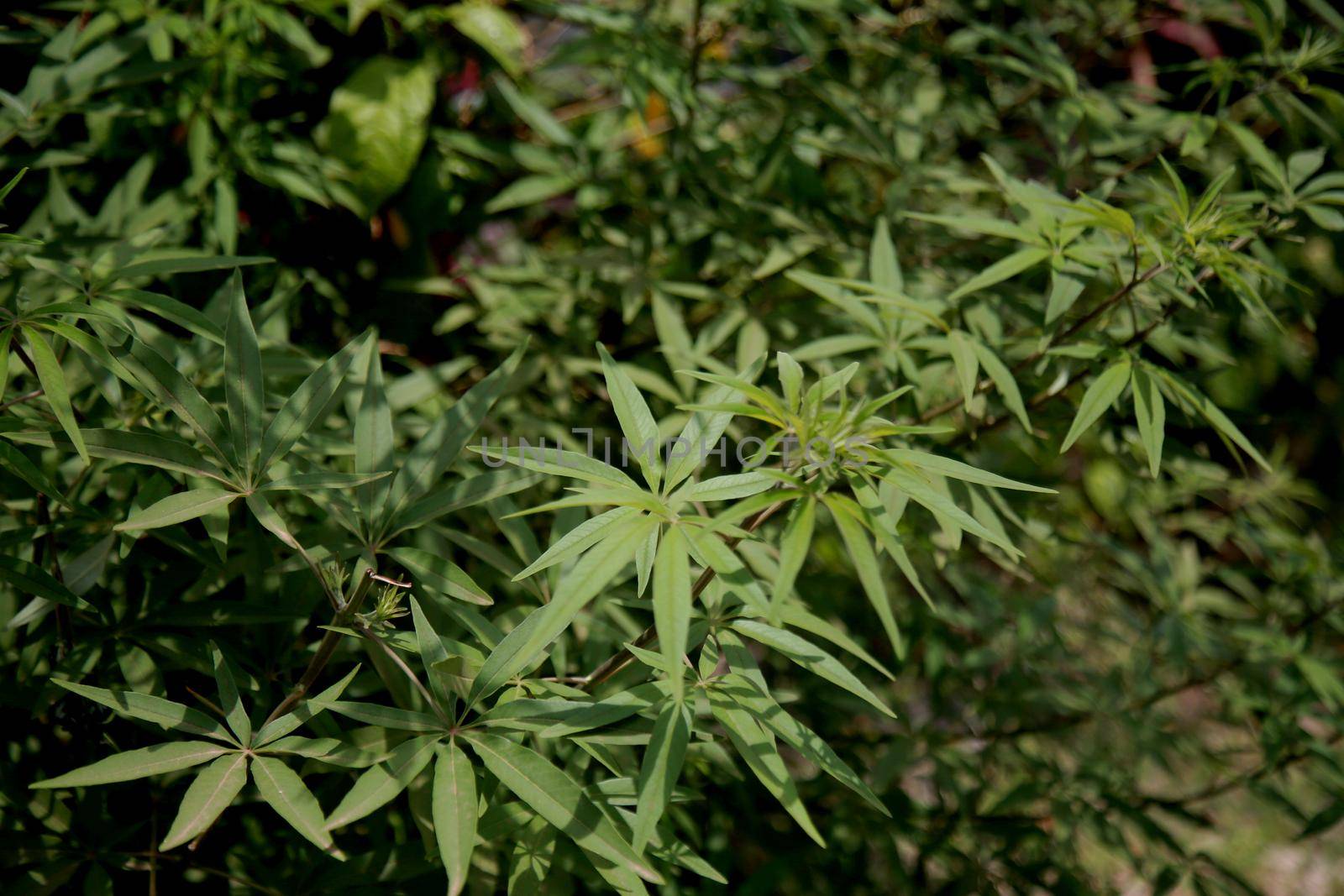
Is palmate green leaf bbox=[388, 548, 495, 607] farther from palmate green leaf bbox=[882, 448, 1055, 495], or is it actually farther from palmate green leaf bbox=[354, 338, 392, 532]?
palmate green leaf bbox=[882, 448, 1055, 495]

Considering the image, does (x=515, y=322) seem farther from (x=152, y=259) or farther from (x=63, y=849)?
(x=63, y=849)

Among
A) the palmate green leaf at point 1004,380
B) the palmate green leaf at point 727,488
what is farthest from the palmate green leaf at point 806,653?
the palmate green leaf at point 1004,380

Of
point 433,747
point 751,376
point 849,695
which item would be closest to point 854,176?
point 849,695

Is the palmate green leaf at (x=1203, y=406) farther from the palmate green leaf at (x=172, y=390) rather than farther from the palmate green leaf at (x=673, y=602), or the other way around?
the palmate green leaf at (x=172, y=390)

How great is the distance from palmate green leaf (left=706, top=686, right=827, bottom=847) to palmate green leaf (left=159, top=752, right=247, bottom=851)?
37 cm

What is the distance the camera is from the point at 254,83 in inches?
57.1

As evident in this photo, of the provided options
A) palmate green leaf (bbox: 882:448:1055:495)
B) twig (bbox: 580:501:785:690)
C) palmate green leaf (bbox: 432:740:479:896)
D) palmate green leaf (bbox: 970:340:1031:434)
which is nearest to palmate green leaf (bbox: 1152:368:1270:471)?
palmate green leaf (bbox: 970:340:1031:434)

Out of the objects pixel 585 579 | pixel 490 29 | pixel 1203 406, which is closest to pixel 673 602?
pixel 585 579

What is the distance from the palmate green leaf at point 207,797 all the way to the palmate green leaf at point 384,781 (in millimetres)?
78

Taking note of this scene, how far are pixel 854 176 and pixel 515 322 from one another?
28.8 inches

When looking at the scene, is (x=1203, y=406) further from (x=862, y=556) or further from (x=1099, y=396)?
(x=862, y=556)

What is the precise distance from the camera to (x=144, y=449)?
79cm

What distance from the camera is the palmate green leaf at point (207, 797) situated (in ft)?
2.17

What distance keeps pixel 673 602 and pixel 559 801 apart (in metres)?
0.21
